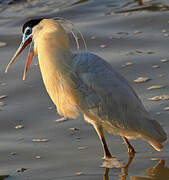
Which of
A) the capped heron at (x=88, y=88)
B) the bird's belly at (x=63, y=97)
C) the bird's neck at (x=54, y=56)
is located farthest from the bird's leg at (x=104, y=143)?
the bird's neck at (x=54, y=56)

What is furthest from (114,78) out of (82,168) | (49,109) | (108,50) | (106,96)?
(108,50)

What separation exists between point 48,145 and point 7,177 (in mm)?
663

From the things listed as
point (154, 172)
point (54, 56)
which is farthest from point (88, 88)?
point (154, 172)

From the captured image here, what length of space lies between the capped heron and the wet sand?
26 centimetres

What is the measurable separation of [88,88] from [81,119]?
116 centimetres

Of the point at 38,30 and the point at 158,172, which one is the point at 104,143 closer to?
the point at 158,172

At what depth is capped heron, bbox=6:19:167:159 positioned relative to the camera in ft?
15.6

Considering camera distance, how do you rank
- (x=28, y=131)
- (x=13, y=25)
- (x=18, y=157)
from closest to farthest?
(x=18, y=157), (x=28, y=131), (x=13, y=25)

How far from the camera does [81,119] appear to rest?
19.2 ft

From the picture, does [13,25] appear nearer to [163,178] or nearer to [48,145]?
[48,145]

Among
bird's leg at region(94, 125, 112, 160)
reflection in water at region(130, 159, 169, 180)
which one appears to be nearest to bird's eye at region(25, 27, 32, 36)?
bird's leg at region(94, 125, 112, 160)

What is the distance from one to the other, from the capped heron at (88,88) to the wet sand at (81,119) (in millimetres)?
263

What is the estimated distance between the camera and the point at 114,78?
4816 millimetres

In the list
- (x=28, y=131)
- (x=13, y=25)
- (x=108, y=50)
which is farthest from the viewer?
(x=13, y=25)
